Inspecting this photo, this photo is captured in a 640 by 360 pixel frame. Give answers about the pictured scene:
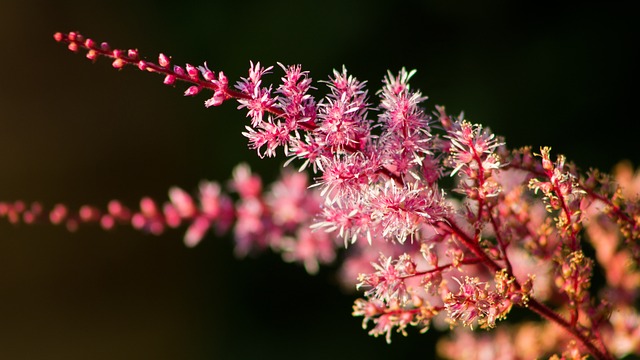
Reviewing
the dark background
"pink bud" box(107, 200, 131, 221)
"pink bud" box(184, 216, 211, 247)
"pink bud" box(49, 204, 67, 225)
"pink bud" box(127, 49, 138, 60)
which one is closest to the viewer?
"pink bud" box(127, 49, 138, 60)

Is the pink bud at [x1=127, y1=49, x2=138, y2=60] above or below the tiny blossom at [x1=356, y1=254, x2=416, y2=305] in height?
above

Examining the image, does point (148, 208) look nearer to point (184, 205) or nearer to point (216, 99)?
point (184, 205)

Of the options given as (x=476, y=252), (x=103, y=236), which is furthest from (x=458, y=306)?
(x=103, y=236)

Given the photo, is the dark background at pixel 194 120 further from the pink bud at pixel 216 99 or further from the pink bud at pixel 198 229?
the pink bud at pixel 216 99

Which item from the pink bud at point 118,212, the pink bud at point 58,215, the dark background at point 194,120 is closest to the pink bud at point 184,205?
the pink bud at point 118,212

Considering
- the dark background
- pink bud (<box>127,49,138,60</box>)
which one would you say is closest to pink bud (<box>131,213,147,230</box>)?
pink bud (<box>127,49,138,60</box>)

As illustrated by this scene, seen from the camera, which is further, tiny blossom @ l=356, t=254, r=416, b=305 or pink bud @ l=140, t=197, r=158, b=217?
pink bud @ l=140, t=197, r=158, b=217

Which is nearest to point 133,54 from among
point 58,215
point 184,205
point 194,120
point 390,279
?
point 390,279

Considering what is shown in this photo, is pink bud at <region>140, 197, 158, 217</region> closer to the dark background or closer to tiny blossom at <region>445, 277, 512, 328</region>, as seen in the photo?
tiny blossom at <region>445, 277, 512, 328</region>
